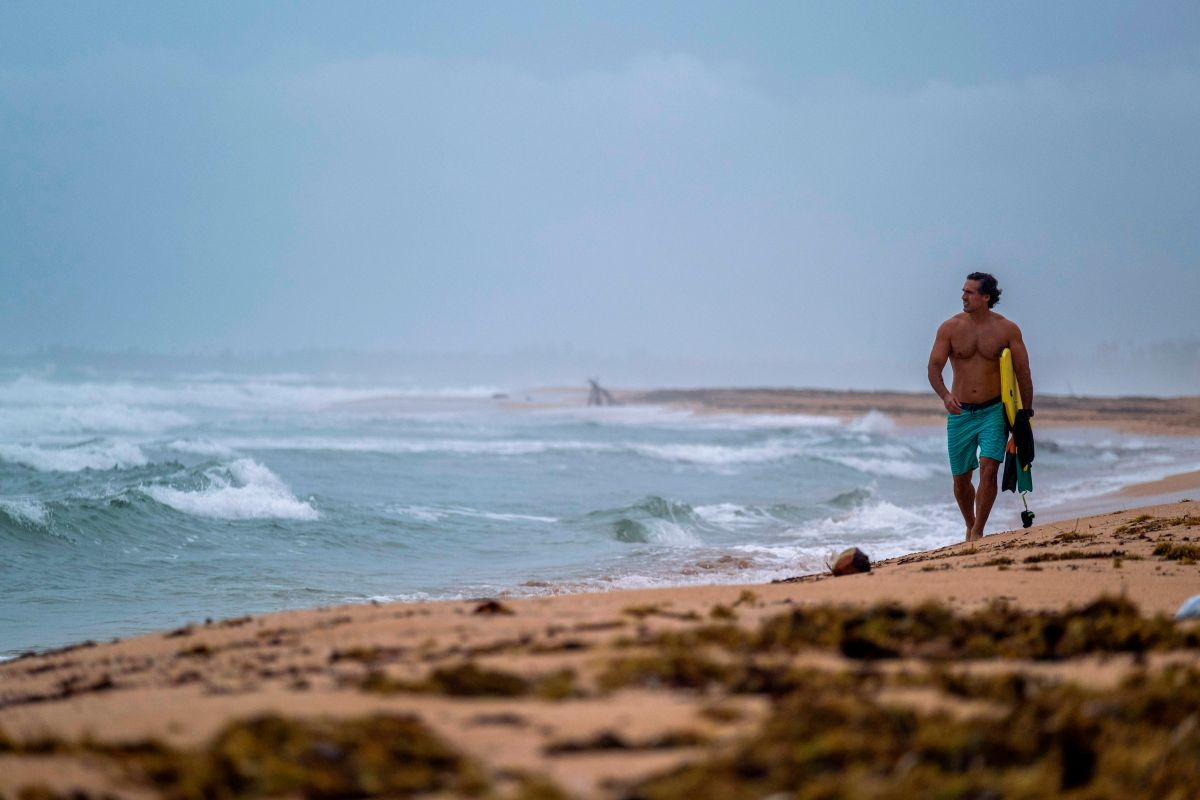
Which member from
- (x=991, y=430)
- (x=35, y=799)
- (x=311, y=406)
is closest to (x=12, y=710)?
(x=35, y=799)

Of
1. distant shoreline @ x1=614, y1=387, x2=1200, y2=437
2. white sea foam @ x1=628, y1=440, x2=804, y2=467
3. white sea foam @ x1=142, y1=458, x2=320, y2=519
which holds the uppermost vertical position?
distant shoreline @ x1=614, y1=387, x2=1200, y2=437

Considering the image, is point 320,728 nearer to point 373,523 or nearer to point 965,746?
point 965,746

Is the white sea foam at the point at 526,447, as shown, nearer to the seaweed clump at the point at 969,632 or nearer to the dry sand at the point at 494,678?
the dry sand at the point at 494,678

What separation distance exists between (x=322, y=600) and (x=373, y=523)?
436cm

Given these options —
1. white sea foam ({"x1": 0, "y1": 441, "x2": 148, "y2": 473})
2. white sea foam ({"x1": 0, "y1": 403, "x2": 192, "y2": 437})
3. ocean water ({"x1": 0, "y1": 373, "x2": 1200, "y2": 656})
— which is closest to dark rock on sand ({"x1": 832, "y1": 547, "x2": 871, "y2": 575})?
ocean water ({"x1": 0, "y1": 373, "x2": 1200, "y2": 656})

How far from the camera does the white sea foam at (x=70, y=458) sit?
16875mm

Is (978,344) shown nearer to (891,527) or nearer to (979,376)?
(979,376)

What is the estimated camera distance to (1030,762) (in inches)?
92.4

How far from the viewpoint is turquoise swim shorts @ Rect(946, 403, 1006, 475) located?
791cm

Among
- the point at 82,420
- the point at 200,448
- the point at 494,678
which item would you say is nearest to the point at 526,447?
the point at 200,448

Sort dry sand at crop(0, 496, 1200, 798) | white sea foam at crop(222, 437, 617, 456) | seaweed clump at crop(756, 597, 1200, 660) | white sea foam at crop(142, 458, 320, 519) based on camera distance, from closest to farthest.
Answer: dry sand at crop(0, 496, 1200, 798), seaweed clump at crop(756, 597, 1200, 660), white sea foam at crop(142, 458, 320, 519), white sea foam at crop(222, 437, 617, 456)

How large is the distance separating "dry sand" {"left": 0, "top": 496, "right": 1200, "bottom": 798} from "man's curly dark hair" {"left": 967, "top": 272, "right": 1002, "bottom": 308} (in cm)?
301

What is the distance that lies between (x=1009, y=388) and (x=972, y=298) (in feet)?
2.25

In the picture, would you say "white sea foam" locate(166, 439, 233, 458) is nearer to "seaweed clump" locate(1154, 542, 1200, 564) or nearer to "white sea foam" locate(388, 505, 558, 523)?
"white sea foam" locate(388, 505, 558, 523)
